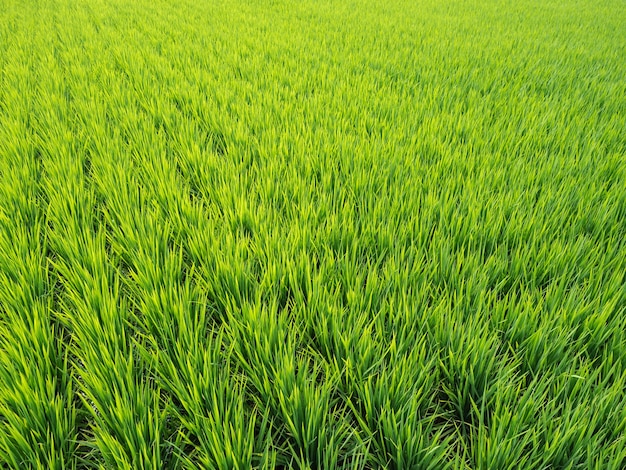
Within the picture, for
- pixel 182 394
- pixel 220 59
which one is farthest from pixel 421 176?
pixel 220 59

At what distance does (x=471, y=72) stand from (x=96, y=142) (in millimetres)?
2379

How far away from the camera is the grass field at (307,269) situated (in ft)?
2.22

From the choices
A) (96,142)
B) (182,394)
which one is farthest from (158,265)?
(96,142)

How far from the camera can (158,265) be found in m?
0.99

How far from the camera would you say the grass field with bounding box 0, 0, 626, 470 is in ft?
2.22

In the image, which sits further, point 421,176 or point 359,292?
point 421,176

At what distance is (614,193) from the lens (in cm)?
139

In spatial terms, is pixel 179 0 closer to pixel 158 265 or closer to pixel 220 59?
pixel 220 59

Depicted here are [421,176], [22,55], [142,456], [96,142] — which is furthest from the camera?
[22,55]

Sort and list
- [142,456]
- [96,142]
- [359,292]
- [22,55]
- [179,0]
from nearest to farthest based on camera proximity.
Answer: [142,456]
[359,292]
[96,142]
[22,55]
[179,0]

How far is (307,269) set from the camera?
3.25ft

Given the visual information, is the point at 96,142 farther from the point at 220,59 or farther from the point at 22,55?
the point at 22,55

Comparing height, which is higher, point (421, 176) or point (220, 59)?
point (220, 59)

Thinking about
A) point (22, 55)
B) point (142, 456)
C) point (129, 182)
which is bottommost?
point (142, 456)
